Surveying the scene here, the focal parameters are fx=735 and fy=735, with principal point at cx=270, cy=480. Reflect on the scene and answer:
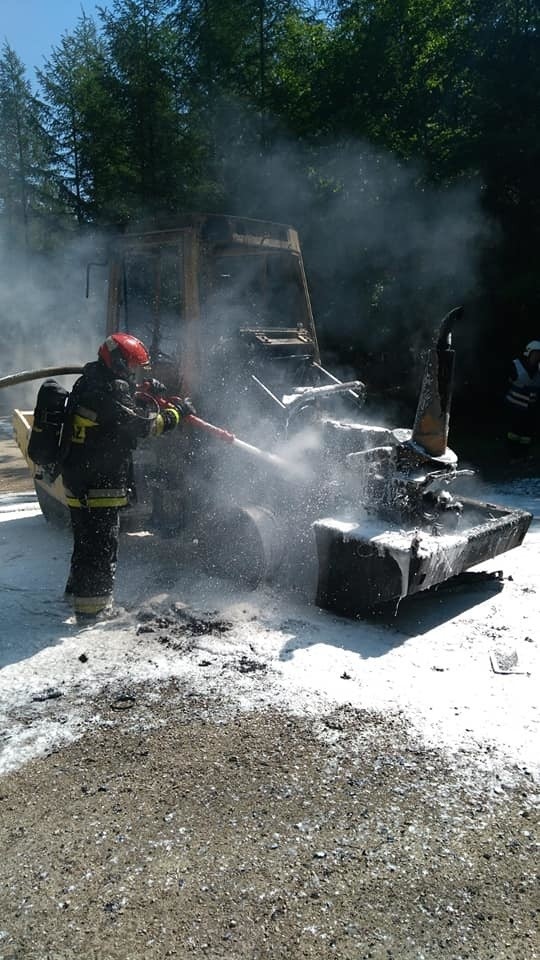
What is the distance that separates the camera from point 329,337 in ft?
37.2

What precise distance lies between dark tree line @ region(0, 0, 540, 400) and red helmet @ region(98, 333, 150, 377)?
20.3ft

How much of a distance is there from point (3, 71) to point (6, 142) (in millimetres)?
2672

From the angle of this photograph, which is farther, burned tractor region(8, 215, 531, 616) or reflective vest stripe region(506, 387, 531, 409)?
reflective vest stripe region(506, 387, 531, 409)

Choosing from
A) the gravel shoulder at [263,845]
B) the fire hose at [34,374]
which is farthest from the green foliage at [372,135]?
the gravel shoulder at [263,845]

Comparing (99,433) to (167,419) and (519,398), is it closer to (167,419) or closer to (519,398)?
(167,419)

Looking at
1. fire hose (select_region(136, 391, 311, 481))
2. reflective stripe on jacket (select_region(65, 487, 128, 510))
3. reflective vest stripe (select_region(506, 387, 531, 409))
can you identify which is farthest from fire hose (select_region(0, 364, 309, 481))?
reflective vest stripe (select_region(506, 387, 531, 409))

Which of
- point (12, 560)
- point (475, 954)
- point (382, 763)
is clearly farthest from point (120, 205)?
point (475, 954)

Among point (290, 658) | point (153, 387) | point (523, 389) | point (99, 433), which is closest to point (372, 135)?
point (523, 389)

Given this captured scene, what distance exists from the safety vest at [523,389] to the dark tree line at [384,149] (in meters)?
1.49

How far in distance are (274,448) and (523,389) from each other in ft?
17.4

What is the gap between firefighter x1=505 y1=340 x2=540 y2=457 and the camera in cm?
938

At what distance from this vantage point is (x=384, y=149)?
35.9 feet

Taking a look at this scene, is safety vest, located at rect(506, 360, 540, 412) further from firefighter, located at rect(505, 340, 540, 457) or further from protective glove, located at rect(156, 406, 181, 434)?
protective glove, located at rect(156, 406, 181, 434)

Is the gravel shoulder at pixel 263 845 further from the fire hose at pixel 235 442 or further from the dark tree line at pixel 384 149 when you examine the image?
the dark tree line at pixel 384 149
